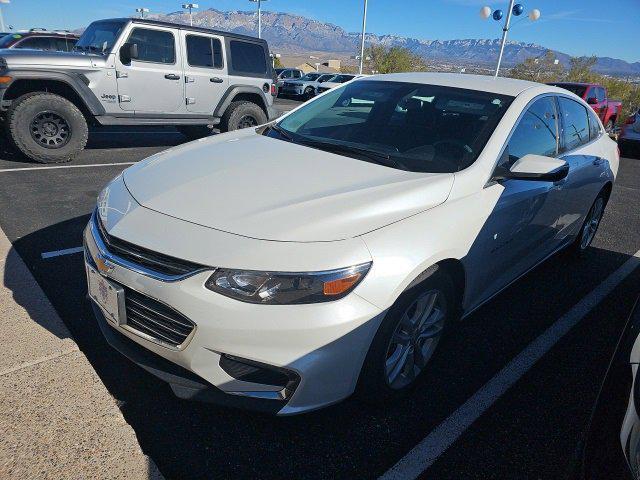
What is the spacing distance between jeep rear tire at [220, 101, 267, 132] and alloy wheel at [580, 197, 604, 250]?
18.8ft

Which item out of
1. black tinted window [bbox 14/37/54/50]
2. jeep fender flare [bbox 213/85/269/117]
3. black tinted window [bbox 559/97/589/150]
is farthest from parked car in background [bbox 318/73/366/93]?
black tinted window [bbox 559/97/589/150]

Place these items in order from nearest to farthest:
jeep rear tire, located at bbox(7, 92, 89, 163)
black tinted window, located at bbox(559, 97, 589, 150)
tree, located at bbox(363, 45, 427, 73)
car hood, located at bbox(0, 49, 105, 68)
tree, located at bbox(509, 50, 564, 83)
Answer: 1. black tinted window, located at bbox(559, 97, 589, 150)
2. car hood, located at bbox(0, 49, 105, 68)
3. jeep rear tire, located at bbox(7, 92, 89, 163)
4. tree, located at bbox(509, 50, 564, 83)
5. tree, located at bbox(363, 45, 427, 73)

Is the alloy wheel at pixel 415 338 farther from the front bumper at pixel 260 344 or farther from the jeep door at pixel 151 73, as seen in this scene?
the jeep door at pixel 151 73

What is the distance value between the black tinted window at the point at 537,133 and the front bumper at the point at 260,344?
160cm

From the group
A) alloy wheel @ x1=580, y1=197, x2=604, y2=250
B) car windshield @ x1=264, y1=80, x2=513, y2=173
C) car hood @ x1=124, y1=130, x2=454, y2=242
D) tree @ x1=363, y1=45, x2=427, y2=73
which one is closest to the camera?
car hood @ x1=124, y1=130, x2=454, y2=242

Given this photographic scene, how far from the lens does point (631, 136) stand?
37.2 feet

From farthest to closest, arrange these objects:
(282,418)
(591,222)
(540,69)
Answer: (540,69), (591,222), (282,418)

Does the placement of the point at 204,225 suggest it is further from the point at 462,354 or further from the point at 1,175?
the point at 1,175

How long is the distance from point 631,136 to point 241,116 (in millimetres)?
9827

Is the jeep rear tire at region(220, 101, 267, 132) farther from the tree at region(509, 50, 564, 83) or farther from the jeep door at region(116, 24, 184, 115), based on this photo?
the tree at region(509, 50, 564, 83)

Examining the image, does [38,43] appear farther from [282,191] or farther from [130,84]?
[282,191]

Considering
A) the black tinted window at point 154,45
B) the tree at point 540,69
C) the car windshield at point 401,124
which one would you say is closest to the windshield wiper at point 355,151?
the car windshield at point 401,124

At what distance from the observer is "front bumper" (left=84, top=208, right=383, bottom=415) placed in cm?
173

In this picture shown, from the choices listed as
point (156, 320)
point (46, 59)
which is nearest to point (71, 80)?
point (46, 59)
